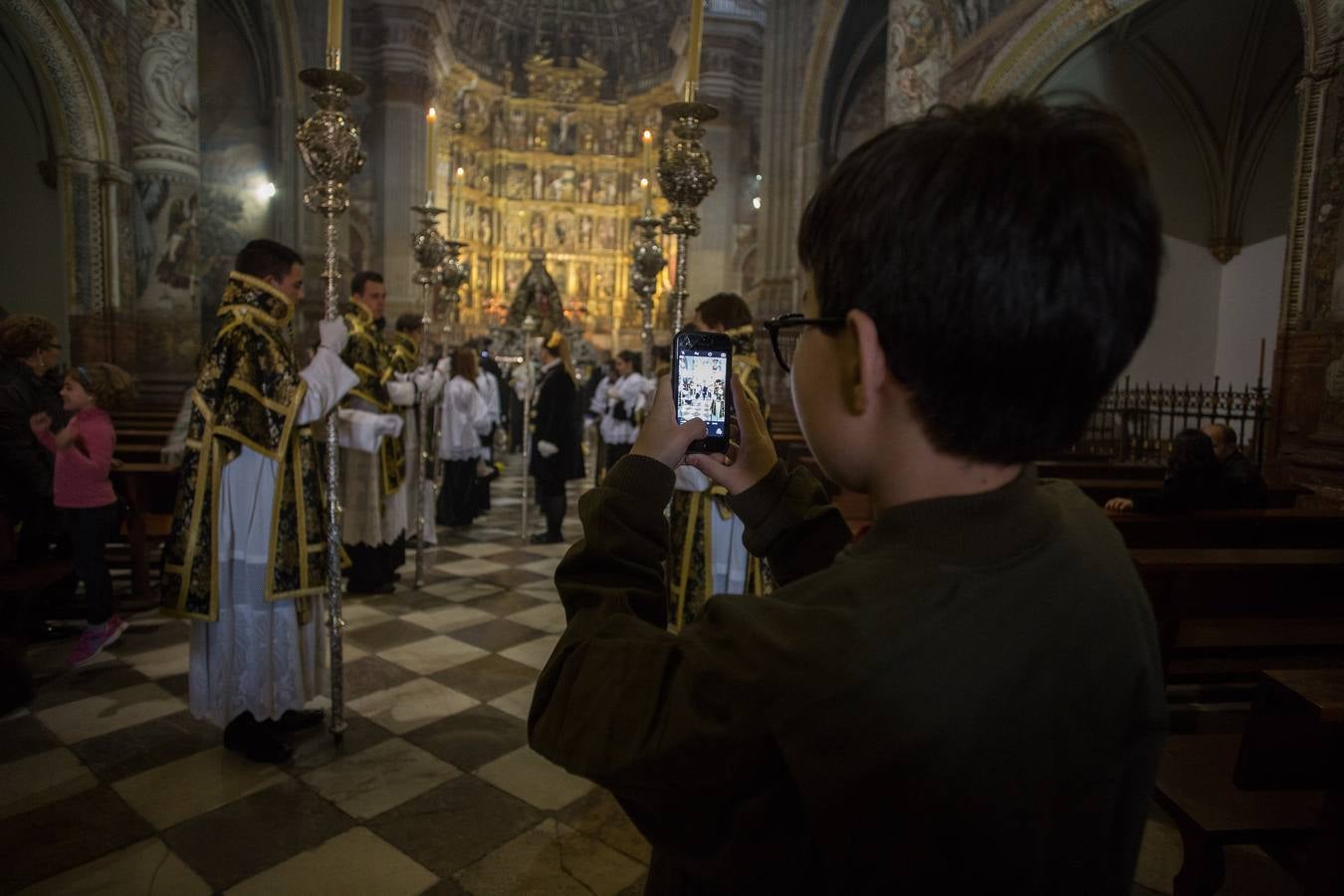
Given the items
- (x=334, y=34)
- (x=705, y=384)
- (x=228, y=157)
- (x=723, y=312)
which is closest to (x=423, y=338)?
(x=334, y=34)

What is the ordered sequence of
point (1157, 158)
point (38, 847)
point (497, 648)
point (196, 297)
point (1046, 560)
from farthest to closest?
point (1157, 158) < point (196, 297) < point (497, 648) < point (38, 847) < point (1046, 560)

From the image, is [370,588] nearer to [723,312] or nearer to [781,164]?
[723,312]

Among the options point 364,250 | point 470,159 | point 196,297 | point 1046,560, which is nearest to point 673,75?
point 470,159

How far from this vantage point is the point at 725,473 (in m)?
1.15

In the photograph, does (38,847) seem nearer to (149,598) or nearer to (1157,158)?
(149,598)

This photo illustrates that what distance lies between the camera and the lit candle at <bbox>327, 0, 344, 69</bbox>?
2.75 metres

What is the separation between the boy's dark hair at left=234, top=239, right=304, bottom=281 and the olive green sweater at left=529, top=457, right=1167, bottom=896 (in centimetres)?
285

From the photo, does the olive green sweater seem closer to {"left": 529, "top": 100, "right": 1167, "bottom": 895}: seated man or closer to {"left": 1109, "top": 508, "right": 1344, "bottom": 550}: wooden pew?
{"left": 529, "top": 100, "right": 1167, "bottom": 895}: seated man

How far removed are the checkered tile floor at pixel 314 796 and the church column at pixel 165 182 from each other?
6576 millimetres

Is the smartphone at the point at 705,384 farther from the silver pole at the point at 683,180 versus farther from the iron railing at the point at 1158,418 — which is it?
the iron railing at the point at 1158,418

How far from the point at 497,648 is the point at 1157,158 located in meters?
11.2

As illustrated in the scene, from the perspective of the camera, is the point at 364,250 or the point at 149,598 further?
the point at 364,250

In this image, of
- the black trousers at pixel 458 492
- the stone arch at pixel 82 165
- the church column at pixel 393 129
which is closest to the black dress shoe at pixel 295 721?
the black trousers at pixel 458 492

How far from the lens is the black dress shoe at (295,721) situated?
319 cm
